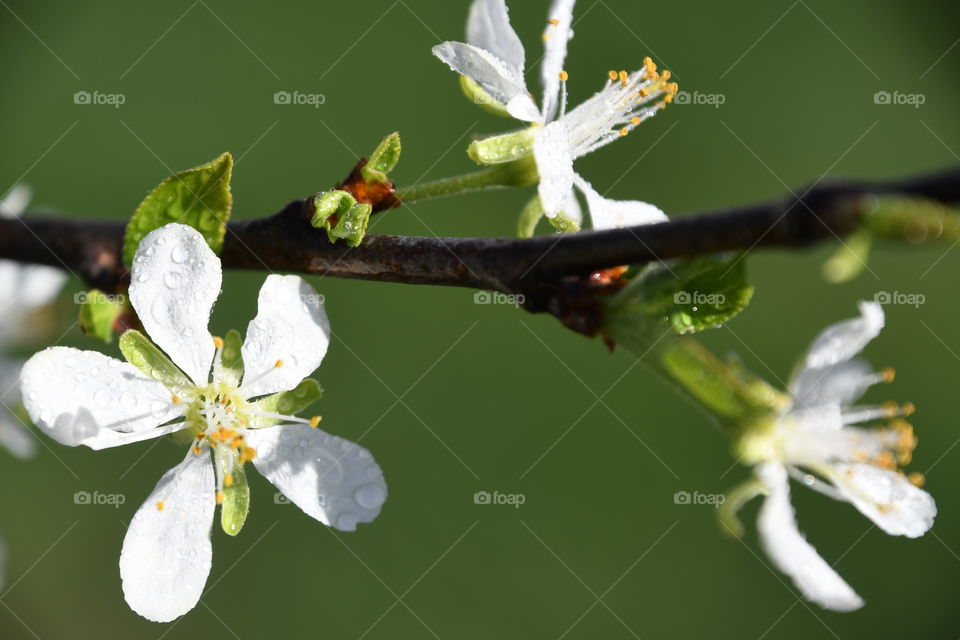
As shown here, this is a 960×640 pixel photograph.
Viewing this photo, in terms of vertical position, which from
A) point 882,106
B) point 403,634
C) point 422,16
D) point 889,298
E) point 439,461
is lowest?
point 403,634

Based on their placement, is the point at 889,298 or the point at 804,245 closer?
the point at 804,245

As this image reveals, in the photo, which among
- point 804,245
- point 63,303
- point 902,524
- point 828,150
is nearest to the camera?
point 804,245

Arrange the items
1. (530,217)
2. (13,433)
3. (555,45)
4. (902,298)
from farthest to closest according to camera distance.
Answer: (902,298) < (13,433) < (555,45) < (530,217)

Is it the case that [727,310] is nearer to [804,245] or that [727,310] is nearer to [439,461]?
[804,245]

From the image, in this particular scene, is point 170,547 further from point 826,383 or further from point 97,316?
point 826,383

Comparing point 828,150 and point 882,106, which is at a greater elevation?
point 882,106

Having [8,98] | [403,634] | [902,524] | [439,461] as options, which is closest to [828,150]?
[439,461]

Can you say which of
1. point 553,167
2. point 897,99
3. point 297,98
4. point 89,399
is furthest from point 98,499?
point 897,99

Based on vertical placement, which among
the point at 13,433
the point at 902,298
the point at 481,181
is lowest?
the point at 13,433
